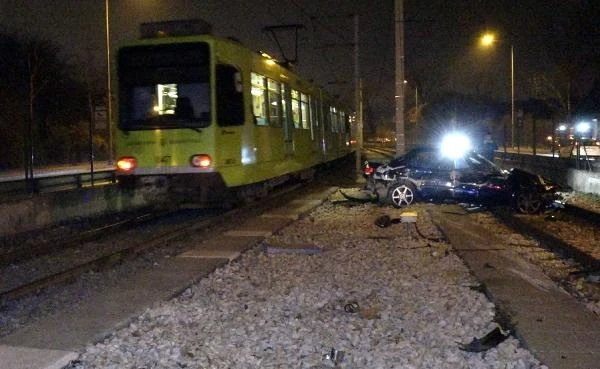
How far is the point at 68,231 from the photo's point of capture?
49.7ft

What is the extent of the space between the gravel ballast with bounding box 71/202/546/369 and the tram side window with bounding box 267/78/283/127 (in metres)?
6.87

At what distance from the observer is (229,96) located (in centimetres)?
1481

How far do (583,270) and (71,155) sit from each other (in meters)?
45.6

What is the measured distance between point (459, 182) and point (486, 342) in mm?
11278

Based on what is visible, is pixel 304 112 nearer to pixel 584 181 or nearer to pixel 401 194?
pixel 401 194

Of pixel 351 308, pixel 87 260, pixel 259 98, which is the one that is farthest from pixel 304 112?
pixel 351 308

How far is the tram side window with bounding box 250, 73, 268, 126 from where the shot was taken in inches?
637

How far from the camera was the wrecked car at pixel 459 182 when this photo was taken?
54.5 feet

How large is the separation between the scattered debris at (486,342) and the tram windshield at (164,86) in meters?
9.07

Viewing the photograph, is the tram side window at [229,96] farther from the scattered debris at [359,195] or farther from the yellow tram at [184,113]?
the scattered debris at [359,195]

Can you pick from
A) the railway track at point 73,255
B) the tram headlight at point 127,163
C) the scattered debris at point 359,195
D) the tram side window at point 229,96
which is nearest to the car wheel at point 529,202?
the scattered debris at point 359,195

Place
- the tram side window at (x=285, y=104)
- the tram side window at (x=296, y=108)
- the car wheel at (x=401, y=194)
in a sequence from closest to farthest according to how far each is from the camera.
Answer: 1. the car wheel at (x=401, y=194)
2. the tram side window at (x=285, y=104)
3. the tram side window at (x=296, y=108)

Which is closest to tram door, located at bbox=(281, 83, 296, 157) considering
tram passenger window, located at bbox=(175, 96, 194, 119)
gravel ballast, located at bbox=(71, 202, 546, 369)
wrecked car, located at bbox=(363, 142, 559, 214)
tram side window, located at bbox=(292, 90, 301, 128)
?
tram side window, located at bbox=(292, 90, 301, 128)

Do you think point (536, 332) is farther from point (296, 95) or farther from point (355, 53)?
point (355, 53)
